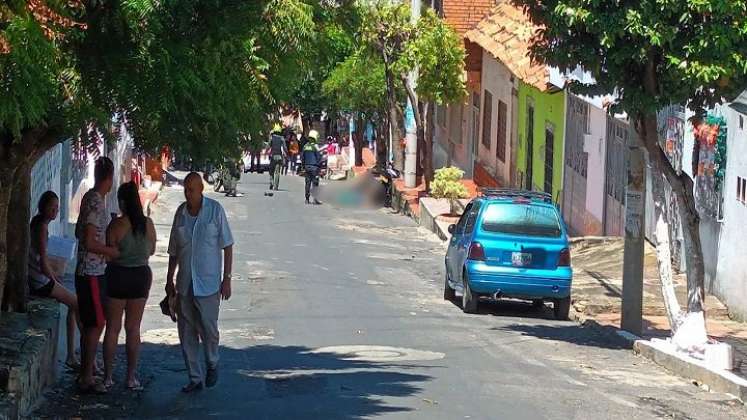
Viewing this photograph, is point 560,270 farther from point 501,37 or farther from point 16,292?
point 501,37

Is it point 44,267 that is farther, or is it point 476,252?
point 476,252

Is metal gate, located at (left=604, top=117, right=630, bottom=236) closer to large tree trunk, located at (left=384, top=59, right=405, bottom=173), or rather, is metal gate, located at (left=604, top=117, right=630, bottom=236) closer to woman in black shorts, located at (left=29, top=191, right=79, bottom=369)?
large tree trunk, located at (left=384, top=59, right=405, bottom=173)

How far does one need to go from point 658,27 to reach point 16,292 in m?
7.10

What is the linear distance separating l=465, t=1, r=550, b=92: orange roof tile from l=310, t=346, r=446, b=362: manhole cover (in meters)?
14.4

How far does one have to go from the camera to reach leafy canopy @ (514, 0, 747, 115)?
14289 millimetres

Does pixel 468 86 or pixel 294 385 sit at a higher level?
pixel 468 86

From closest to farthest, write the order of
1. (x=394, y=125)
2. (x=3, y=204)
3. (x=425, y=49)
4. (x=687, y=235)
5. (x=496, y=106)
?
(x=3, y=204) → (x=687, y=235) → (x=425, y=49) → (x=496, y=106) → (x=394, y=125)

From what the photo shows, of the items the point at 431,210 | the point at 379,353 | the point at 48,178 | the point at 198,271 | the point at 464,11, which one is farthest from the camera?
the point at 464,11

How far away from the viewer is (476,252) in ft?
62.6

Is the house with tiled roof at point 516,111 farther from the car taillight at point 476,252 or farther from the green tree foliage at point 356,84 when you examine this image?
the car taillight at point 476,252

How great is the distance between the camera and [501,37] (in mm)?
35438

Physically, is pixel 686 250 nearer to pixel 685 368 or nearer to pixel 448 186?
pixel 685 368

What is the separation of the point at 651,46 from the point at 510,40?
19.6 meters

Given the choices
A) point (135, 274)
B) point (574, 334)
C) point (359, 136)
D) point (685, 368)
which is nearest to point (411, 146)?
point (359, 136)
